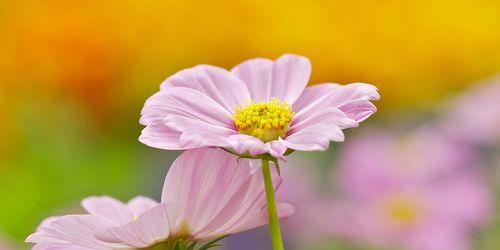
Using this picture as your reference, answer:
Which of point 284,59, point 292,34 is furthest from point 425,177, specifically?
point 292,34

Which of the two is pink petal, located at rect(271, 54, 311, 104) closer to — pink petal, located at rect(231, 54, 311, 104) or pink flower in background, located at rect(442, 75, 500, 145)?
pink petal, located at rect(231, 54, 311, 104)

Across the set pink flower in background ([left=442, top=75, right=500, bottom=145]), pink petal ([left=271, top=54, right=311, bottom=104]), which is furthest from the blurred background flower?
pink petal ([left=271, top=54, right=311, bottom=104])

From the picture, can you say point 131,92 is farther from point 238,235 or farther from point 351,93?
point 351,93

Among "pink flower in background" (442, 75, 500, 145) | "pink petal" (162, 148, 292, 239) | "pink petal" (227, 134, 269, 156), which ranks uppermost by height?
"pink flower in background" (442, 75, 500, 145)

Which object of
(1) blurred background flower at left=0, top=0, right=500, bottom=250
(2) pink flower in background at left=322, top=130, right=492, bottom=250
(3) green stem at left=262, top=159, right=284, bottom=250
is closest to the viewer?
(3) green stem at left=262, top=159, right=284, bottom=250

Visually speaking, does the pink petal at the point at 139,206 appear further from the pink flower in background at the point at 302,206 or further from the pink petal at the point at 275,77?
the pink flower in background at the point at 302,206
